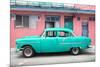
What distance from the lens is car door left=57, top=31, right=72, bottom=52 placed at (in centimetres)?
297

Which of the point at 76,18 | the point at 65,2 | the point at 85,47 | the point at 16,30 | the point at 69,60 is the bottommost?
the point at 69,60

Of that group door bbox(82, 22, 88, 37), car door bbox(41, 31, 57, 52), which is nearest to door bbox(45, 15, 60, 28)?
car door bbox(41, 31, 57, 52)

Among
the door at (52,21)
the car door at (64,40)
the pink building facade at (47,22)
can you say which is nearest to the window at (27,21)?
the pink building facade at (47,22)

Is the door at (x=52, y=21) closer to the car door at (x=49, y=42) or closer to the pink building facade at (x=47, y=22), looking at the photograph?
the pink building facade at (x=47, y=22)

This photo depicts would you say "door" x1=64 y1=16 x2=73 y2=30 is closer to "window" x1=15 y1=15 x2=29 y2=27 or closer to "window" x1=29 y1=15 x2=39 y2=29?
"window" x1=29 y1=15 x2=39 y2=29

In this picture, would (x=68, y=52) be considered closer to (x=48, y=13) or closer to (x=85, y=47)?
(x=85, y=47)

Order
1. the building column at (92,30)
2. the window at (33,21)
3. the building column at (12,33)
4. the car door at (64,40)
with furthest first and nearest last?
the building column at (92,30)
the car door at (64,40)
the window at (33,21)
the building column at (12,33)

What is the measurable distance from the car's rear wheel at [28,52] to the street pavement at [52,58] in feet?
0.19

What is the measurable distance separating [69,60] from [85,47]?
1.13ft

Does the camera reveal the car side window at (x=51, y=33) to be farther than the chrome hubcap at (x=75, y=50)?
No

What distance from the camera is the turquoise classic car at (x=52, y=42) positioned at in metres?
2.88
